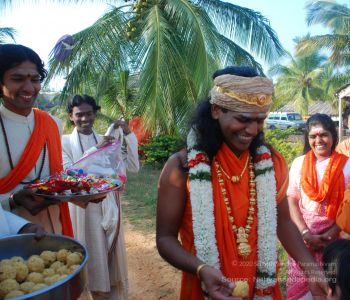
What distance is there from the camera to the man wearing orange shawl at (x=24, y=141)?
7.08 ft

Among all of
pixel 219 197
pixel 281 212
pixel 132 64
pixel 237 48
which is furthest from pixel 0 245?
pixel 237 48

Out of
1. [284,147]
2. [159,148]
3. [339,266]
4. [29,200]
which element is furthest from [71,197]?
[159,148]

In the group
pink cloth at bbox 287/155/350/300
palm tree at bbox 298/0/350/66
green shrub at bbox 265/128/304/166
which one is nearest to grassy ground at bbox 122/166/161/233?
green shrub at bbox 265/128/304/166

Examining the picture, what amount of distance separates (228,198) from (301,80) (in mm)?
38028

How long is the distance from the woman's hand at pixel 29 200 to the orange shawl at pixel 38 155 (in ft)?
0.35

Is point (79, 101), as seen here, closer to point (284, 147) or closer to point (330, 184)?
point (330, 184)

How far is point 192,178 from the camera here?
5.89ft

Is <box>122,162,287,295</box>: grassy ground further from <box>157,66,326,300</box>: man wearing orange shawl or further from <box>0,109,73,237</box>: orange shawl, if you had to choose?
<box>0,109,73,237</box>: orange shawl

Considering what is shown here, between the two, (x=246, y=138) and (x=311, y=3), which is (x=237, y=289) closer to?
(x=246, y=138)

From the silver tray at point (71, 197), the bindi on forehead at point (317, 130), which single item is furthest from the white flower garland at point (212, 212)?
the bindi on forehead at point (317, 130)

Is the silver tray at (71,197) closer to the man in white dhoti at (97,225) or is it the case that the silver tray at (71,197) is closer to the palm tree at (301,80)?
the man in white dhoti at (97,225)

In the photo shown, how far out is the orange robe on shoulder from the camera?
179 centimetres

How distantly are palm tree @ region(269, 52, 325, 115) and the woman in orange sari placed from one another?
1328 inches

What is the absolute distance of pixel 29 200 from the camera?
2131mm
